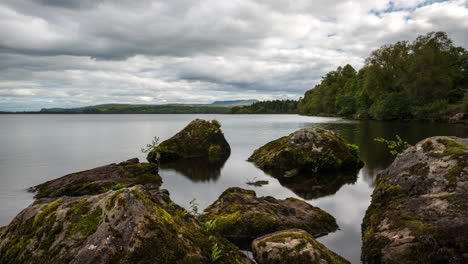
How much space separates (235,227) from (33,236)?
511 cm

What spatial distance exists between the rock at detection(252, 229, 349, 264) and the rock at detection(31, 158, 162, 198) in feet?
25.8

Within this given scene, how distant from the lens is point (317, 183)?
15.5 meters

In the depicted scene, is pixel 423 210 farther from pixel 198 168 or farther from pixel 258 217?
pixel 198 168

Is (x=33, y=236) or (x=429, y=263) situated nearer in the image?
(x=33, y=236)

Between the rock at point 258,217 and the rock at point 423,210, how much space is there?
60.0 inches

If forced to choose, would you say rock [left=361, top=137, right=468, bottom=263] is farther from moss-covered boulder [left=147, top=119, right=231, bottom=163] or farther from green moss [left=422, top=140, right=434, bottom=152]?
moss-covered boulder [left=147, top=119, right=231, bottom=163]

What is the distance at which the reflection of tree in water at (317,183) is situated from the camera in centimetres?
1399

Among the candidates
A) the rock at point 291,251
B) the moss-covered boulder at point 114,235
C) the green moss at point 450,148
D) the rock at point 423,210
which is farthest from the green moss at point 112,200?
the green moss at point 450,148

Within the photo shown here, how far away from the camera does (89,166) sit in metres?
23.1

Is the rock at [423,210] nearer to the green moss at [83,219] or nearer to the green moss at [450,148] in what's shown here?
the green moss at [450,148]

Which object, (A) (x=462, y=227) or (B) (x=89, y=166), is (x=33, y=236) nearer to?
(A) (x=462, y=227)

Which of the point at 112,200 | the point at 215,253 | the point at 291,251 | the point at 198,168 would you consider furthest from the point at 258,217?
the point at 198,168

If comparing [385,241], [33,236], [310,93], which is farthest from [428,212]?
[310,93]

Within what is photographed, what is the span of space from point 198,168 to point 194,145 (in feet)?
15.0
